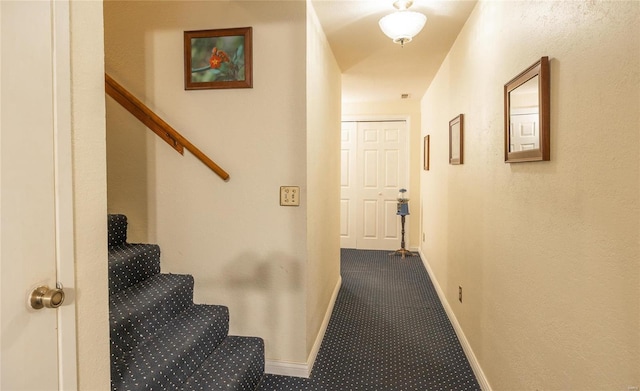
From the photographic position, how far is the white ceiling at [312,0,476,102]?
239 centimetres

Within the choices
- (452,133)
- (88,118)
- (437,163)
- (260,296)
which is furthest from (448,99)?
(88,118)

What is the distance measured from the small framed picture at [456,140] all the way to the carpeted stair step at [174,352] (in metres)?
1.91

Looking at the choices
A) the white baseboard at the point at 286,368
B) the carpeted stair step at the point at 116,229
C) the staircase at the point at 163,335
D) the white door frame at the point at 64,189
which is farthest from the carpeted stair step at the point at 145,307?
the white door frame at the point at 64,189

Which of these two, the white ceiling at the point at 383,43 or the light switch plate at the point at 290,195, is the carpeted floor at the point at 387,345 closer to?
the light switch plate at the point at 290,195

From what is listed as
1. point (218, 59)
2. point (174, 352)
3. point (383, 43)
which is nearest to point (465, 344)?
point (174, 352)

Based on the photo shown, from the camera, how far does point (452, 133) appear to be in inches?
121

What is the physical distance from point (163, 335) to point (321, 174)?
1.47 metres

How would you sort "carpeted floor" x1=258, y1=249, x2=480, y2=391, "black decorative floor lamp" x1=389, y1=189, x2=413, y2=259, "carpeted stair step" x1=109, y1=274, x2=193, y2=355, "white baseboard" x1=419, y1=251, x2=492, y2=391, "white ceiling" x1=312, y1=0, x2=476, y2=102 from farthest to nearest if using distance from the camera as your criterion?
"black decorative floor lamp" x1=389, y1=189, x2=413, y2=259
"white ceiling" x1=312, y1=0, x2=476, y2=102
"carpeted floor" x1=258, y1=249, x2=480, y2=391
"white baseboard" x1=419, y1=251, x2=492, y2=391
"carpeted stair step" x1=109, y1=274, x2=193, y2=355

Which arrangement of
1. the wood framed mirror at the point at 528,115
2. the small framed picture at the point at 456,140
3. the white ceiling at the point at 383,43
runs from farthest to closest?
the small framed picture at the point at 456,140
the white ceiling at the point at 383,43
the wood framed mirror at the point at 528,115

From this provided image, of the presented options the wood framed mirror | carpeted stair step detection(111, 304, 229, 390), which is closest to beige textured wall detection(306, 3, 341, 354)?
carpeted stair step detection(111, 304, 229, 390)

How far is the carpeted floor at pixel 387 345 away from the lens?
227 centimetres

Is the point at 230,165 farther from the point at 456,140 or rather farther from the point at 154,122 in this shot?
the point at 456,140

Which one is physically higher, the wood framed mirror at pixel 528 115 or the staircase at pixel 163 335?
the wood framed mirror at pixel 528 115

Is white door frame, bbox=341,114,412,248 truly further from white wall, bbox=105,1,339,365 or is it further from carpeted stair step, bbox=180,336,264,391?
carpeted stair step, bbox=180,336,264,391
